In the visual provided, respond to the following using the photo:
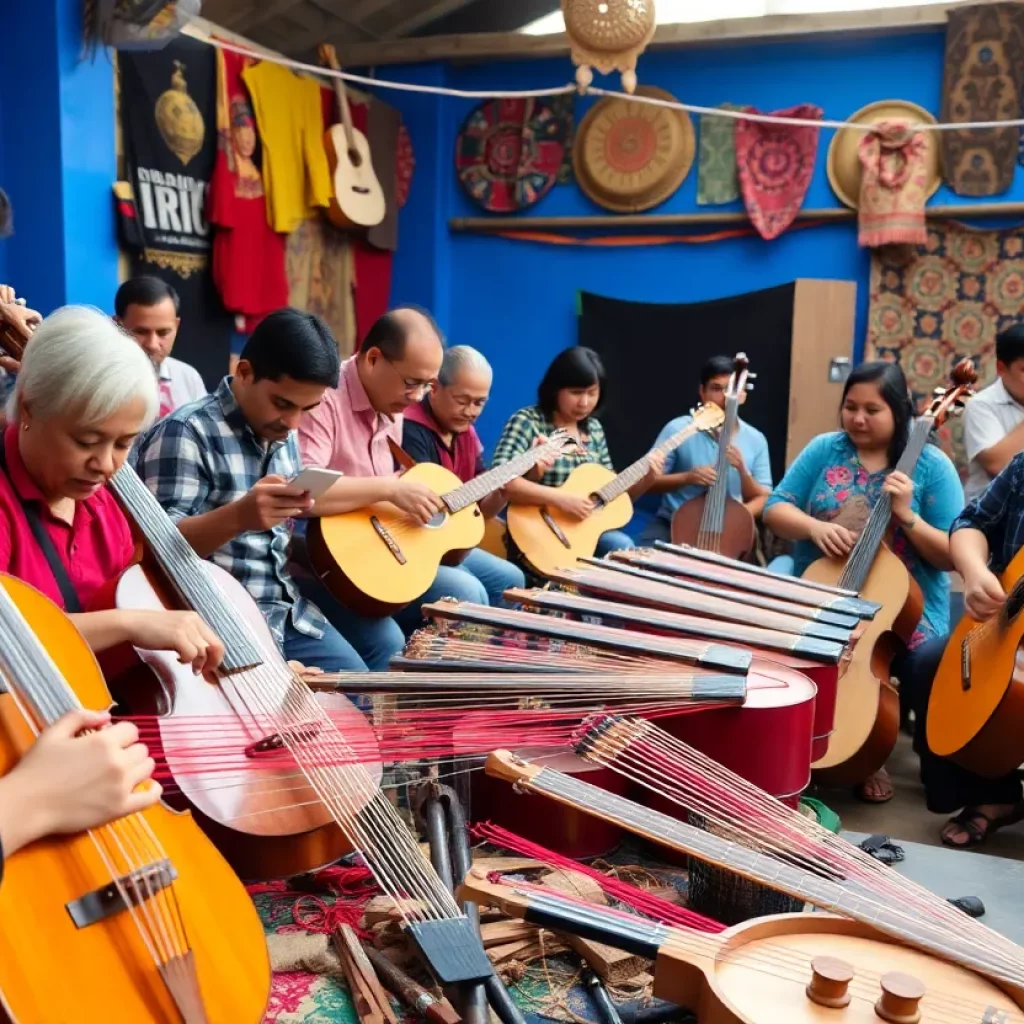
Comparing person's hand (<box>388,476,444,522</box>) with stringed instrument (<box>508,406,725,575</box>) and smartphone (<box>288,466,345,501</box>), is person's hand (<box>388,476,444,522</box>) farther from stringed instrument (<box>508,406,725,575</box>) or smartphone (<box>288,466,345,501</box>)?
smartphone (<box>288,466,345,501</box>)

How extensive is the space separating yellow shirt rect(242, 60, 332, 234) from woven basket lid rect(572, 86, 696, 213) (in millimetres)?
1782

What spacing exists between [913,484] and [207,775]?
247 cm

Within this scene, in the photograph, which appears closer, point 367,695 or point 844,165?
point 367,695

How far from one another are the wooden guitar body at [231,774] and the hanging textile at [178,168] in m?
3.52

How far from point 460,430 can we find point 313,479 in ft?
5.60

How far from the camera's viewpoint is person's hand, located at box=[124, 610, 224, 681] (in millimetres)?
1567

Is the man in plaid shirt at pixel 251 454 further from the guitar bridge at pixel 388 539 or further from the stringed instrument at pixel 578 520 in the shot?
the stringed instrument at pixel 578 520

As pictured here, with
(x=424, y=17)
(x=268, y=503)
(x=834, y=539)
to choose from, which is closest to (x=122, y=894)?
(x=268, y=503)

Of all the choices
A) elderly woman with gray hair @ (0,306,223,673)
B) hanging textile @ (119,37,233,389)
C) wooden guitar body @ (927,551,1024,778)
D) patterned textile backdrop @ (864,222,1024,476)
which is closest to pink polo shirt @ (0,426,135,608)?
elderly woman with gray hair @ (0,306,223,673)

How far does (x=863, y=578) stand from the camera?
303 cm

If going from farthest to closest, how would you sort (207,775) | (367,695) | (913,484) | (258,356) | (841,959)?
(913,484) < (258,356) < (367,695) < (207,775) < (841,959)

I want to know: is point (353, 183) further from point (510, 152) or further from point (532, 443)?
point (532, 443)

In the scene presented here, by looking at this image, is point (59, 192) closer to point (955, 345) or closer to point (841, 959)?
point (841, 959)

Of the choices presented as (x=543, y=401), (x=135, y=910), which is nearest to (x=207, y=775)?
(x=135, y=910)
